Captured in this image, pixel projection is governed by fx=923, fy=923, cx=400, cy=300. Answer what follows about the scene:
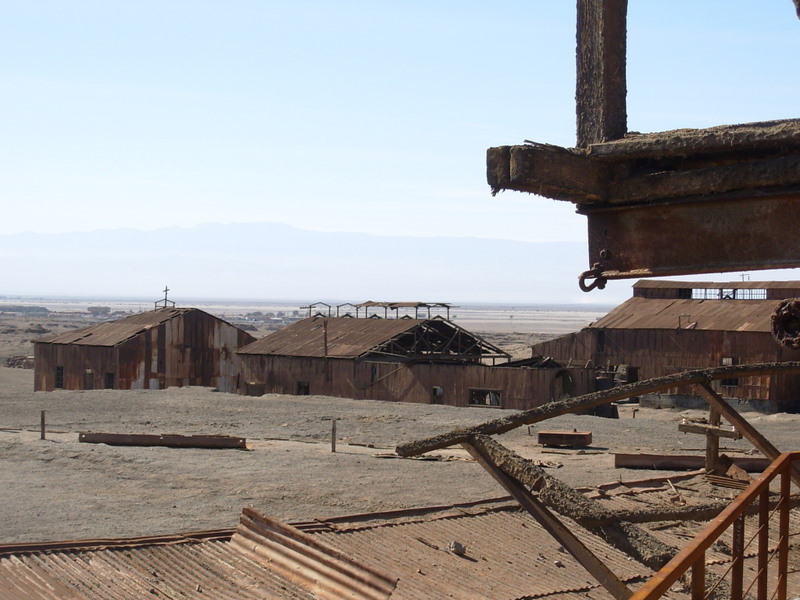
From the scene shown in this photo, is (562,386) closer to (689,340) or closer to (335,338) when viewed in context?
(689,340)

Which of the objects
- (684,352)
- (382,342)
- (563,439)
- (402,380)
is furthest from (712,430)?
(382,342)

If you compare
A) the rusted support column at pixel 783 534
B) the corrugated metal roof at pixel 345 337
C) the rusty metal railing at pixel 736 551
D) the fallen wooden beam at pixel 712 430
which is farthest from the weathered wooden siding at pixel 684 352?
the rusty metal railing at pixel 736 551

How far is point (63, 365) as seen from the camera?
144ft

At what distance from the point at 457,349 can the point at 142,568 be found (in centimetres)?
3093

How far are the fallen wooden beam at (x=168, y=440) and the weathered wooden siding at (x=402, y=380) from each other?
13.1 m

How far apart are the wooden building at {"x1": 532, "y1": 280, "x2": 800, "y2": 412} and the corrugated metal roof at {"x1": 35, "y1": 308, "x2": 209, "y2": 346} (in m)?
18.2

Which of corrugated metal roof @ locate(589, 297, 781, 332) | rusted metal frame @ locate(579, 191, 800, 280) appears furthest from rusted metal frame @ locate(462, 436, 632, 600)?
corrugated metal roof @ locate(589, 297, 781, 332)

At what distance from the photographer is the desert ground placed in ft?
57.4

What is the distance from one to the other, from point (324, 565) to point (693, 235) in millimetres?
6817

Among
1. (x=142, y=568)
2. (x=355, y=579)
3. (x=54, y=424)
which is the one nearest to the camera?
(x=355, y=579)

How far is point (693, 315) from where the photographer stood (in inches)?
1582

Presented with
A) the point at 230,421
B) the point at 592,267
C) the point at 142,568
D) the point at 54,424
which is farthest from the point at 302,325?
the point at 592,267

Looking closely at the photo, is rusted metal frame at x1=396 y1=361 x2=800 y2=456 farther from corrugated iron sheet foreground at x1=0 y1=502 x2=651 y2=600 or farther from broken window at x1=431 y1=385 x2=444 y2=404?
broken window at x1=431 y1=385 x2=444 y2=404

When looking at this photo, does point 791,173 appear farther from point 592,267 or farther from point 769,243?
point 592,267
